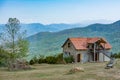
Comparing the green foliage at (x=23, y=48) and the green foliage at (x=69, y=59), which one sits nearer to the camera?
the green foliage at (x=23, y=48)

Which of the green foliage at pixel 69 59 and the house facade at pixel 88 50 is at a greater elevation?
the house facade at pixel 88 50

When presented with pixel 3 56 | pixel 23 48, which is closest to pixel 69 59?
pixel 23 48

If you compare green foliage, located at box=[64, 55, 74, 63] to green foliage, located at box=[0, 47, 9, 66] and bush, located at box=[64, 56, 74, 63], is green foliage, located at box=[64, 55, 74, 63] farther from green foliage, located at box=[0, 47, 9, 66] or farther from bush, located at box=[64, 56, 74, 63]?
green foliage, located at box=[0, 47, 9, 66]

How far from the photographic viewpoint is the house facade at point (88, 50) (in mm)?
80438

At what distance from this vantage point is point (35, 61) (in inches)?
2945

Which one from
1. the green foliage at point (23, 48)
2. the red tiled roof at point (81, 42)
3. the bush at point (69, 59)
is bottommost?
the bush at point (69, 59)

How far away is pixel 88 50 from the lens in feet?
268

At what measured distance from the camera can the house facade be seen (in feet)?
264

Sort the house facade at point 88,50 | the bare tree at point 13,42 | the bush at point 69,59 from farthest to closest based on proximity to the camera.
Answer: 1. the house facade at point 88,50
2. the bush at point 69,59
3. the bare tree at point 13,42

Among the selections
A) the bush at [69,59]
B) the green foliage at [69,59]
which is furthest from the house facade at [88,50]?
the bush at [69,59]

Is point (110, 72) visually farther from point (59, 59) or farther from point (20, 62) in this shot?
point (59, 59)

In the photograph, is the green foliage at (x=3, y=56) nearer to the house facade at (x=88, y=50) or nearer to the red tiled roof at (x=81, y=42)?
the house facade at (x=88, y=50)

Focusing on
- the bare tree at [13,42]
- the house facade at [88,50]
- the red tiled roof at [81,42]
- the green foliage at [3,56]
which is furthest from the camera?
the red tiled roof at [81,42]

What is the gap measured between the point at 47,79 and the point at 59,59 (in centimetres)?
3615
